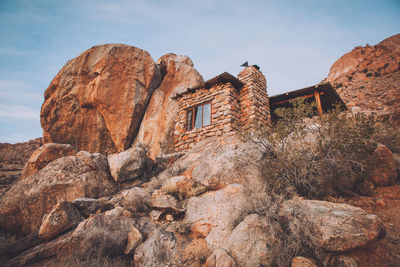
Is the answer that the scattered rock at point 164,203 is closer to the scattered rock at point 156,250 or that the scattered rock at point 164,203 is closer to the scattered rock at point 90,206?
the scattered rock at point 156,250

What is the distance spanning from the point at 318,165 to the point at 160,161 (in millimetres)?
4704

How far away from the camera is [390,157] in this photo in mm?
3900

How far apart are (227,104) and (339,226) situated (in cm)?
637

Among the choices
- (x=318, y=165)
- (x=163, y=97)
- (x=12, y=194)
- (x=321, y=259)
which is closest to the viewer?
(x=321, y=259)

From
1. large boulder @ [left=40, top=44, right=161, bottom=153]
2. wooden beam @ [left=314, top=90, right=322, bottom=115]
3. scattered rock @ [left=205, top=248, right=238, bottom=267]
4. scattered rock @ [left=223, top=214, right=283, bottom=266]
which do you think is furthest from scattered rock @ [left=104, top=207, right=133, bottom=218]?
wooden beam @ [left=314, top=90, right=322, bottom=115]

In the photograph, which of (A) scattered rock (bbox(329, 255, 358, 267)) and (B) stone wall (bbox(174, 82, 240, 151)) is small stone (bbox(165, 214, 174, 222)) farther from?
(B) stone wall (bbox(174, 82, 240, 151))

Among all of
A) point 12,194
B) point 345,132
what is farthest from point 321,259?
point 12,194

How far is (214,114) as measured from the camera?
324 inches

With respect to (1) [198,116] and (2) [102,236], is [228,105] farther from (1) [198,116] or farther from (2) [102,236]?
(2) [102,236]

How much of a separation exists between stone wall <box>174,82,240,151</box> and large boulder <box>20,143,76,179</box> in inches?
186

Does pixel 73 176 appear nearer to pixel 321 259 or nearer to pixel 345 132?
pixel 321 259

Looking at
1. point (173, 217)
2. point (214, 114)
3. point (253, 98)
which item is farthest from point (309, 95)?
point (173, 217)

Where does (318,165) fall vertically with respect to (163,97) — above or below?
below

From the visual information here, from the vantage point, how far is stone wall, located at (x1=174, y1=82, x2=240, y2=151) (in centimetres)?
777
